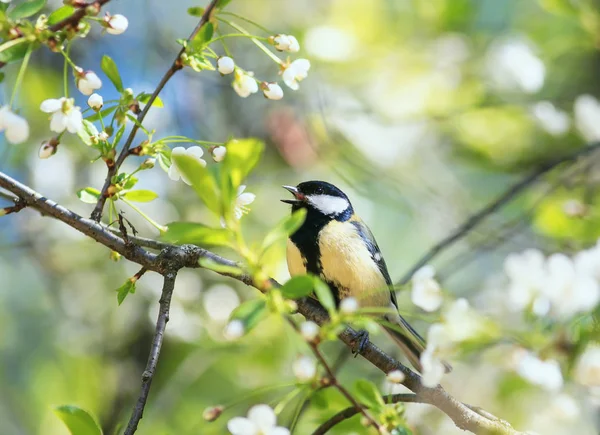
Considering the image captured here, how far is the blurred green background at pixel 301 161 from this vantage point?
3445 mm

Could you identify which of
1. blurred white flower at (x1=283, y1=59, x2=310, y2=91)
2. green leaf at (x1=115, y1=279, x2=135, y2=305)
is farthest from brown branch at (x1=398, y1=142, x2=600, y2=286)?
green leaf at (x1=115, y1=279, x2=135, y2=305)

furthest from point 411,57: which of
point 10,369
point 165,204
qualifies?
point 10,369

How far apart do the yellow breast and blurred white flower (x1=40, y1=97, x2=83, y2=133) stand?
1449 millimetres

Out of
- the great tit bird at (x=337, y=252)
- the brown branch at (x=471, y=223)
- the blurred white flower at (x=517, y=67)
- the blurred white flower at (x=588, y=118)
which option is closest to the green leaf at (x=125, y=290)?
the brown branch at (x=471, y=223)

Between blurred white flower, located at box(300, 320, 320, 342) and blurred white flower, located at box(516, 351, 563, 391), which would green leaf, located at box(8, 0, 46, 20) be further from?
blurred white flower, located at box(516, 351, 563, 391)

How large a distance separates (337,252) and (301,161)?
1.59 m

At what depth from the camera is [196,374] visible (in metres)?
3.62

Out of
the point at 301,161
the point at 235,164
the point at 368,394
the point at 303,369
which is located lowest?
the point at 301,161

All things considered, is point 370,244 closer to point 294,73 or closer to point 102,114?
point 294,73

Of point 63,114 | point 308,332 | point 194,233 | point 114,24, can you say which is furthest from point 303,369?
point 114,24

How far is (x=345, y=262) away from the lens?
2697mm

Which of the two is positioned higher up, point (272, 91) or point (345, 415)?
point (272, 91)

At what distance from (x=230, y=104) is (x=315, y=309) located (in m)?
2.77

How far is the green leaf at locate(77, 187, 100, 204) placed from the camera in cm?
155
